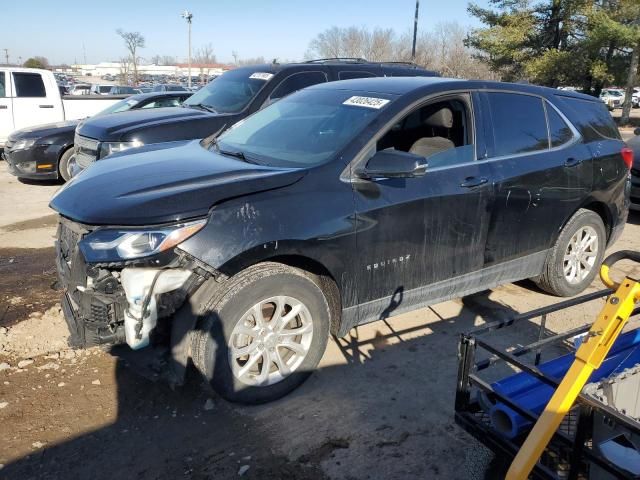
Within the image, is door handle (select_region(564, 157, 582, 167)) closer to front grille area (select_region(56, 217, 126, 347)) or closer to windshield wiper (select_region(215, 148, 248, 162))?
windshield wiper (select_region(215, 148, 248, 162))

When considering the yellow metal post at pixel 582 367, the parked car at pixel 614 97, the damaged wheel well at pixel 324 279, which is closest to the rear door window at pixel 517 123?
the damaged wheel well at pixel 324 279

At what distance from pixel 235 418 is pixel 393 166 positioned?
5.62 ft

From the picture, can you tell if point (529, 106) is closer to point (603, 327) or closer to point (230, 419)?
point (603, 327)

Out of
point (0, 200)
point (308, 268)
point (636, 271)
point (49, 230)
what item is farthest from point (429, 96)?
point (0, 200)

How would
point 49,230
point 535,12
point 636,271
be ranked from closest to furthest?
point 636,271 < point 49,230 < point 535,12

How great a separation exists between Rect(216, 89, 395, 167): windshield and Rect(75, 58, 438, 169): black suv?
2.15 m

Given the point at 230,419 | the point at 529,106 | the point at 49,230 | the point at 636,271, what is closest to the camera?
the point at 230,419

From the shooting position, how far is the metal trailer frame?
191cm

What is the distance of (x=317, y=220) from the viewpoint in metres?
3.09

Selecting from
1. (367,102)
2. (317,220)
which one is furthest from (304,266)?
(367,102)

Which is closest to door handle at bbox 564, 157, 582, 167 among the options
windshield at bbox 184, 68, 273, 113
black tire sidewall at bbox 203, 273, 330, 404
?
black tire sidewall at bbox 203, 273, 330, 404

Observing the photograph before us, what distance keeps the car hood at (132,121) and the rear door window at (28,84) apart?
5581 mm

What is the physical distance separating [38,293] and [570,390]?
4.26m

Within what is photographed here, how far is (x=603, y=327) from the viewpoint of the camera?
75.0 inches
